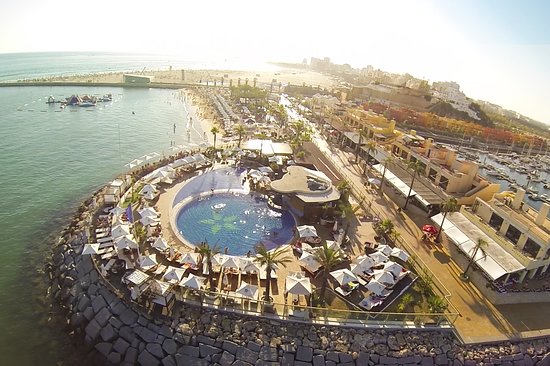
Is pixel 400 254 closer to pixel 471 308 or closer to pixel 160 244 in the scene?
pixel 471 308

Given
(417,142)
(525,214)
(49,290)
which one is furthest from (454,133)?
(49,290)

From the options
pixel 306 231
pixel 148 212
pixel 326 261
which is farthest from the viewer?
pixel 148 212

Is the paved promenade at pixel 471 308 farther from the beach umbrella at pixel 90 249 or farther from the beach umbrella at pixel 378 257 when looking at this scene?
the beach umbrella at pixel 90 249

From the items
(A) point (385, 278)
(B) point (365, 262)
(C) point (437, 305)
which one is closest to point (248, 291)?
(B) point (365, 262)

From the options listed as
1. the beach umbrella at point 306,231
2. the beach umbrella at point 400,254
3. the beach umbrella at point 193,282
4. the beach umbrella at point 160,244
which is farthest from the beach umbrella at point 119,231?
the beach umbrella at point 400,254

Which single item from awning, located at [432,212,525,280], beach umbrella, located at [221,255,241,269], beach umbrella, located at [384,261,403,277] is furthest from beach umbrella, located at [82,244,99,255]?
awning, located at [432,212,525,280]

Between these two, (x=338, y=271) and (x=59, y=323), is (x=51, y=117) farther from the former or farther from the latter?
(x=338, y=271)

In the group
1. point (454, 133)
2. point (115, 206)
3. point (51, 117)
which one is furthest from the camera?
point (454, 133)
